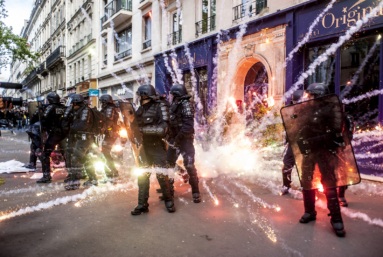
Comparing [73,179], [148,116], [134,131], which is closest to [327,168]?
[148,116]

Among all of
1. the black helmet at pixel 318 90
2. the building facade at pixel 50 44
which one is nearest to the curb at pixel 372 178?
the black helmet at pixel 318 90

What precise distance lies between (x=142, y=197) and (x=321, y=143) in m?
2.44

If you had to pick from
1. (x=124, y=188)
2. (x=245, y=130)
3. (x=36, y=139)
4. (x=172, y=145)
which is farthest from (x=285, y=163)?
(x=245, y=130)

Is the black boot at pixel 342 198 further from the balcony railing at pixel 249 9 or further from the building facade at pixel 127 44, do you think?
the building facade at pixel 127 44

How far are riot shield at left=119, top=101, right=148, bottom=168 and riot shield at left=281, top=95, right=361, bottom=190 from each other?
1997 millimetres

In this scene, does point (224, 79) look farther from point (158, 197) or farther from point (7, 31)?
point (7, 31)

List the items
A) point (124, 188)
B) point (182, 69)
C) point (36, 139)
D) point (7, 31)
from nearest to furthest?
point (124, 188)
point (36, 139)
point (182, 69)
point (7, 31)

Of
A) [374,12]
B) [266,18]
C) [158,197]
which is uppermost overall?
[266,18]

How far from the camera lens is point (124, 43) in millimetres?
18219

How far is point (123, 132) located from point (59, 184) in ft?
6.63

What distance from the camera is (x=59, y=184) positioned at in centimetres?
525

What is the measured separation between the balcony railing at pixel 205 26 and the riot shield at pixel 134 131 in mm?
9054

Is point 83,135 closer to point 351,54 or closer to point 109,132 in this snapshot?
point 109,132

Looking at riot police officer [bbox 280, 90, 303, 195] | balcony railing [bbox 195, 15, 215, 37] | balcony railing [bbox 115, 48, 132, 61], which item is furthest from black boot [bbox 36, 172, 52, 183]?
balcony railing [bbox 115, 48, 132, 61]
